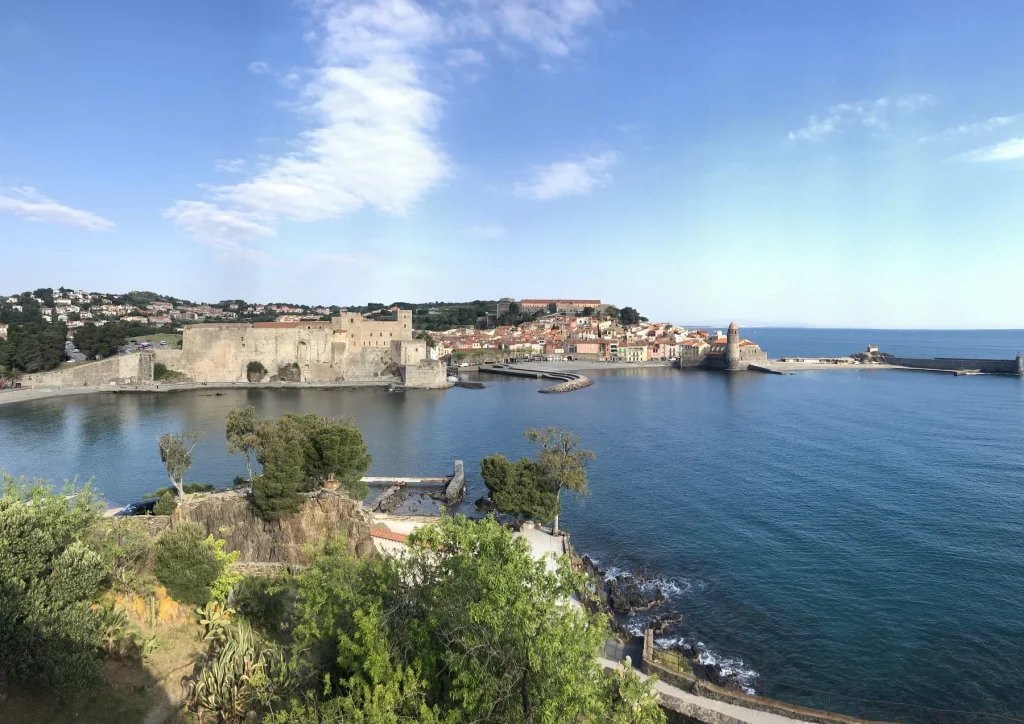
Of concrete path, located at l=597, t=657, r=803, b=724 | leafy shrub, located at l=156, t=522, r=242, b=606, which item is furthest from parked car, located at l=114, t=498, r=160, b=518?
concrete path, located at l=597, t=657, r=803, b=724

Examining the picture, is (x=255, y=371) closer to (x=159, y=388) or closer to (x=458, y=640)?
(x=159, y=388)

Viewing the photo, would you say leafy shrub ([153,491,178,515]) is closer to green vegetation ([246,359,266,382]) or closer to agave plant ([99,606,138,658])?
agave plant ([99,606,138,658])

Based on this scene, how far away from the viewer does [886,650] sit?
35.0 feet

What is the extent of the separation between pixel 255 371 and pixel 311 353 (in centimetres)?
468

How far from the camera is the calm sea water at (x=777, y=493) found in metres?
10.8

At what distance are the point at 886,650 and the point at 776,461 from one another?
1444cm

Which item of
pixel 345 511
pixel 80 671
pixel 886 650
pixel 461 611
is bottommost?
pixel 886 650

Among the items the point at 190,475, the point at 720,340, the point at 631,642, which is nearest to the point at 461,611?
the point at 631,642

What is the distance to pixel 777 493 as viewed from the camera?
65.4ft

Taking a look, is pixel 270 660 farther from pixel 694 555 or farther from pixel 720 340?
pixel 720 340

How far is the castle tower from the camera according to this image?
6319cm

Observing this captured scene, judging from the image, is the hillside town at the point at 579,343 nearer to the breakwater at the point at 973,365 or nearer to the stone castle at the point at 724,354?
the stone castle at the point at 724,354

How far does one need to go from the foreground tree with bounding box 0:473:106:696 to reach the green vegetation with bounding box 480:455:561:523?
998cm

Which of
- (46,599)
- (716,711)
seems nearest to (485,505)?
(716,711)
